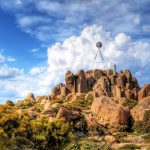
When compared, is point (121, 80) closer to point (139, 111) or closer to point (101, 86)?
point (101, 86)

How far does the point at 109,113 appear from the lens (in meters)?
71.6

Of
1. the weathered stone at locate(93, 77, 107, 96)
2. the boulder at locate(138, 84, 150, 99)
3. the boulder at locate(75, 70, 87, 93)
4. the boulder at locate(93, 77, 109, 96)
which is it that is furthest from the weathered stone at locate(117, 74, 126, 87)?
the boulder at locate(75, 70, 87, 93)

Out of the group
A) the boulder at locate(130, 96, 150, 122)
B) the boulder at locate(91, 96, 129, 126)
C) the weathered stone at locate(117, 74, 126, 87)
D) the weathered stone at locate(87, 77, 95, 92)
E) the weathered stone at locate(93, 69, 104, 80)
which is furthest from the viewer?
the weathered stone at locate(93, 69, 104, 80)

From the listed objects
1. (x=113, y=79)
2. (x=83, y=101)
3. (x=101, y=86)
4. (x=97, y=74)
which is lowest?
(x=83, y=101)

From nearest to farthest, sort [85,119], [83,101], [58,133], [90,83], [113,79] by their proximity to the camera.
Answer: [58,133], [85,119], [83,101], [113,79], [90,83]

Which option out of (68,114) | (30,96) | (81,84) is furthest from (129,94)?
A: (68,114)

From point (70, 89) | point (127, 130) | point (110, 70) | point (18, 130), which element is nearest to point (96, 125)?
point (127, 130)

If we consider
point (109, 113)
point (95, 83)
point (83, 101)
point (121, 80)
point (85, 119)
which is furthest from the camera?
point (95, 83)

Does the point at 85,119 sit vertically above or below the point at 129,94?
below

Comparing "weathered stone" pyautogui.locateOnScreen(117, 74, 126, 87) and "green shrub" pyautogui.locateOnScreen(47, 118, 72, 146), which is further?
"weathered stone" pyautogui.locateOnScreen(117, 74, 126, 87)

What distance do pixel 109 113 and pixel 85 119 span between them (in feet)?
18.4

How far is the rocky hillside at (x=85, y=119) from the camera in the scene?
43.2m

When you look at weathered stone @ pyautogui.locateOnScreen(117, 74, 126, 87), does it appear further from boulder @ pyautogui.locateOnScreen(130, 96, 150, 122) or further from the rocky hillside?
boulder @ pyautogui.locateOnScreen(130, 96, 150, 122)

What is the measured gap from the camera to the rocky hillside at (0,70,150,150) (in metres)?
43.2
